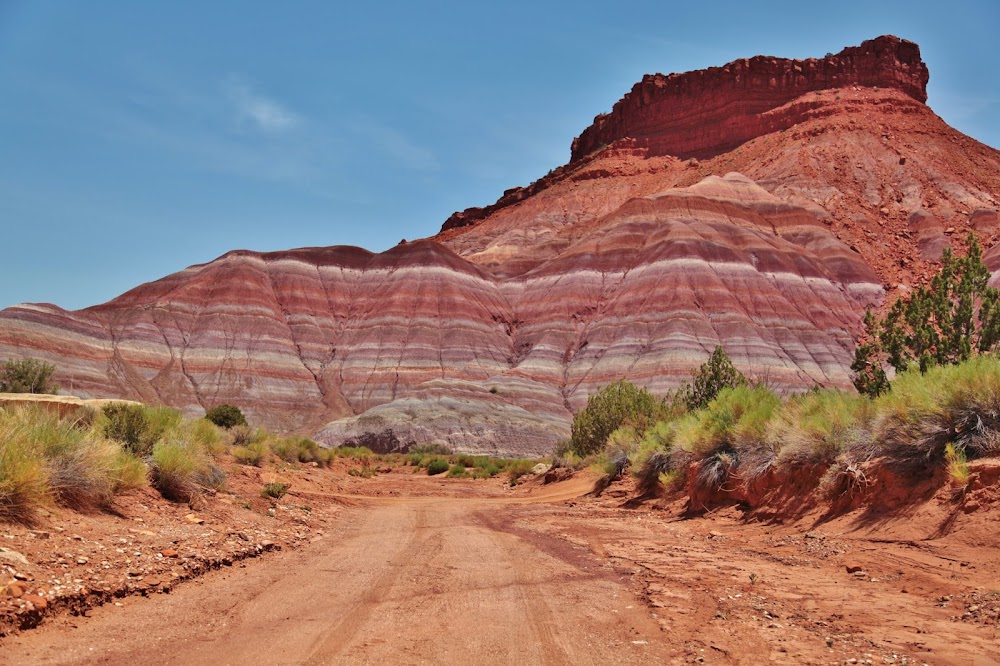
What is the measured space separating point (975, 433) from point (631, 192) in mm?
126226

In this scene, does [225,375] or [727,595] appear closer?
[727,595]

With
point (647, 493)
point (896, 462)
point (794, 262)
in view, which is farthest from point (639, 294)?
point (896, 462)

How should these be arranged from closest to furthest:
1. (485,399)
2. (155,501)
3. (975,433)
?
(975,433), (155,501), (485,399)

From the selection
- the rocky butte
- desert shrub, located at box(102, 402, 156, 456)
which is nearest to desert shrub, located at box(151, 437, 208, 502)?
desert shrub, located at box(102, 402, 156, 456)

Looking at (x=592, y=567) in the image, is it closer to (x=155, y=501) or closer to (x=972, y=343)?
(x=155, y=501)

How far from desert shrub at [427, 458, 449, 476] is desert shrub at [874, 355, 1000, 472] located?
31.0m

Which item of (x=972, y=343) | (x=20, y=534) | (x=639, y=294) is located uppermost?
(x=639, y=294)

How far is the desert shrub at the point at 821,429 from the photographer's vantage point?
1166 cm

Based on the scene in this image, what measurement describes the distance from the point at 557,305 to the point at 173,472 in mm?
77277

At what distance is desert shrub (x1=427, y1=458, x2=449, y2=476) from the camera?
40188mm

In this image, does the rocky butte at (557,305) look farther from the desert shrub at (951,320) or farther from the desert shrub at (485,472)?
the desert shrub at (951,320)

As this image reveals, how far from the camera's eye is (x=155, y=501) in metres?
11.2

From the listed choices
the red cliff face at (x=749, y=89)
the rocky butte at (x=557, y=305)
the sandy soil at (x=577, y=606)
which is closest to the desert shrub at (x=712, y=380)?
the sandy soil at (x=577, y=606)

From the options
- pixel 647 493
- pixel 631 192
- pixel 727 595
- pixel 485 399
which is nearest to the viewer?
pixel 727 595
